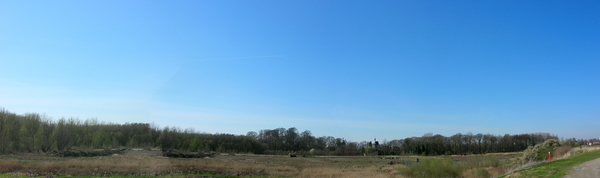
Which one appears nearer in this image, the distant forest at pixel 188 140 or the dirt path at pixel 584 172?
the dirt path at pixel 584 172

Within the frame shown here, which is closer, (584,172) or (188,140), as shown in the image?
(584,172)

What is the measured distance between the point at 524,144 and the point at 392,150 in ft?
150

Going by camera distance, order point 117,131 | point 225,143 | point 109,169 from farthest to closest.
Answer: point 225,143, point 117,131, point 109,169

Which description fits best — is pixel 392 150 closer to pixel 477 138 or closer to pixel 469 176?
pixel 477 138

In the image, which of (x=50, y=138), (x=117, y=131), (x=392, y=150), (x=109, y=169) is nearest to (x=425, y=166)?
(x=109, y=169)

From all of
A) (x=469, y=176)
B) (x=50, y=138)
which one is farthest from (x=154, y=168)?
(x=50, y=138)

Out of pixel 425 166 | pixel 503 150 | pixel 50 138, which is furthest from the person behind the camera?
pixel 503 150

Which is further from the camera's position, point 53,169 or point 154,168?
point 154,168

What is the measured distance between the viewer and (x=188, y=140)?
82.4m

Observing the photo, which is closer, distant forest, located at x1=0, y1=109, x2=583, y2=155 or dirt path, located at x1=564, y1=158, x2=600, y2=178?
dirt path, located at x1=564, y1=158, x2=600, y2=178

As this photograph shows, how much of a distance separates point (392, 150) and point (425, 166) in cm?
10001

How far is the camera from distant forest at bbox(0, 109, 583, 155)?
53.8m

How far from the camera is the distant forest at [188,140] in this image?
53803 mm

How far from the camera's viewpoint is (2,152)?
47.0 metres
